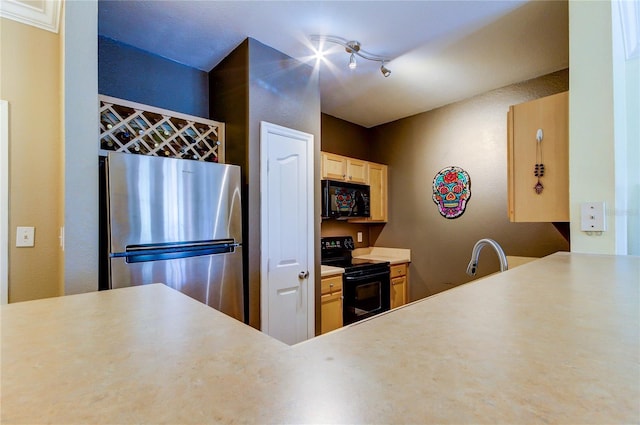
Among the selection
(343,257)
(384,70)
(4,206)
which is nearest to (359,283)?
(343,257)

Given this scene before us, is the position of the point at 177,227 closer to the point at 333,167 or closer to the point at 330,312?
the point at 330,312

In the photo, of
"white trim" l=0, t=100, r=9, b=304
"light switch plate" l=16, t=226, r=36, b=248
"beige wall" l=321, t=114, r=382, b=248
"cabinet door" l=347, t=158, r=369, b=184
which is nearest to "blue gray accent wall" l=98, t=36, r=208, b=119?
"white trim" l=0, t=100, r=9, b=304

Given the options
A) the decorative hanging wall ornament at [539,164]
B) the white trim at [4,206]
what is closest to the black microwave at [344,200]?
the decorative hanging wall ornament at [539,164]

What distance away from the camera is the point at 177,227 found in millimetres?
1763

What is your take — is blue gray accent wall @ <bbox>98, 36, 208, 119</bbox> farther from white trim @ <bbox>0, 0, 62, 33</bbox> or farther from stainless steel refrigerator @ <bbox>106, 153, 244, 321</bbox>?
stainless steel refrigerator @ <bbox>106, 153, 244, 321</bbox>

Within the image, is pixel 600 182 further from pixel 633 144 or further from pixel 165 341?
pixel 165 341

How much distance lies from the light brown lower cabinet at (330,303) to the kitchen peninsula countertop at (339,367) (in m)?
2.04

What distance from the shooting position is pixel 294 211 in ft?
7.73

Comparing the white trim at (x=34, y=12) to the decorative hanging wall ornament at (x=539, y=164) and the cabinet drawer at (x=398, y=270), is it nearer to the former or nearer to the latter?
the decorative hanging wall ornament at (x=539, y=164)

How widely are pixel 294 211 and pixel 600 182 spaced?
6.08 ft

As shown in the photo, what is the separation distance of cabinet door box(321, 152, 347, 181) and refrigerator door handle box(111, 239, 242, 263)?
1.41 m

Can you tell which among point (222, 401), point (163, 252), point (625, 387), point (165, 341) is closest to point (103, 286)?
point (163, 252)

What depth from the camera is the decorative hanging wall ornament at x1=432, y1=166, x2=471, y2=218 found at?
317 centimetres

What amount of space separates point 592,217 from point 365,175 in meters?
2.31
